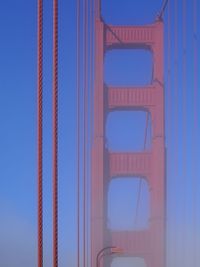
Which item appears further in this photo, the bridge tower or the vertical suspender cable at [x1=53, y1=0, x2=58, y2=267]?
the bridge tower

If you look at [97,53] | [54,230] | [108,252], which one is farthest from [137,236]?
[54,230]

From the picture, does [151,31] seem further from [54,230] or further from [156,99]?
[54,230]

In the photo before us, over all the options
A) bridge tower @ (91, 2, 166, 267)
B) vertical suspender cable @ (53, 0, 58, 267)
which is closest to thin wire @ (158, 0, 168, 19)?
bridge tower @ (91, 2, 166, 267)

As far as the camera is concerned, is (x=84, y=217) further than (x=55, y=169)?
Yes

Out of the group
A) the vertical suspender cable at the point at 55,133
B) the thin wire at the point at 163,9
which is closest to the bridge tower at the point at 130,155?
the thin wire at the point at 163,9

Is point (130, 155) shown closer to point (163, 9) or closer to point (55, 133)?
point (163, 9)

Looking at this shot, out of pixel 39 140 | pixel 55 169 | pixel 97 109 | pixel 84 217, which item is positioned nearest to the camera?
pixel 39 140

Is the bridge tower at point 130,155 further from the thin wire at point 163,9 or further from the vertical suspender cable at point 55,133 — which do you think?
the vertical suspender cable at point 55,133

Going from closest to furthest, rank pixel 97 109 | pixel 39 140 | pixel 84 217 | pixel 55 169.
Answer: pixel 39 140 < pixel 55 169 < pixel 84 217 < pixel 97 109

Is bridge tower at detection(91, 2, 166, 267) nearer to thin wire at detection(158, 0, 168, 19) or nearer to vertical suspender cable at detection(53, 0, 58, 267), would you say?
thin wire at detection(158, 0, 168, 19)
